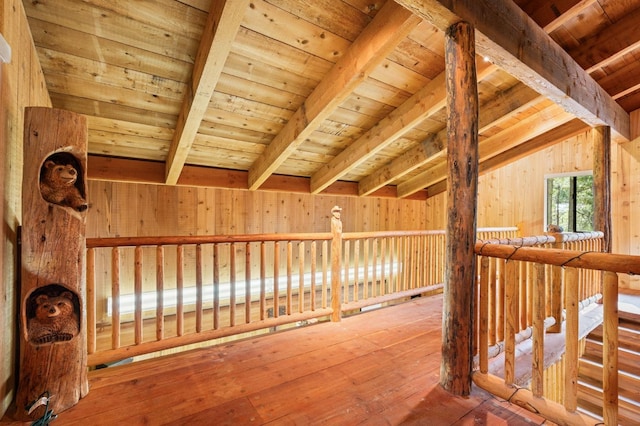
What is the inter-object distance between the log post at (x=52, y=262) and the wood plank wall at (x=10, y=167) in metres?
0.06

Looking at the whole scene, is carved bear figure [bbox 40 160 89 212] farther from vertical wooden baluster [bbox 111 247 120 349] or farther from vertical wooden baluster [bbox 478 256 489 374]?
vertical wooden baluster [bbox 478 256 489 374]

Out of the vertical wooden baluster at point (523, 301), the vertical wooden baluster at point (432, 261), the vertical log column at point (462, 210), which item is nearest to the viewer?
the vertical log column at point (462, 210)

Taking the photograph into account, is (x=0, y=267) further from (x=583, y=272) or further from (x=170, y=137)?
(x=583, y=272)

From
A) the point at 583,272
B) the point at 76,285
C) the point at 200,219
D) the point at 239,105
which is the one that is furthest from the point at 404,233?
the point at 76,285

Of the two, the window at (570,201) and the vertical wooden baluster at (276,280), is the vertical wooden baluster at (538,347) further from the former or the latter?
the window at (570,201)

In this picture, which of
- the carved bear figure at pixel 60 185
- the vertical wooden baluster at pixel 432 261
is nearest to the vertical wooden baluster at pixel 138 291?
the carved bear figure at pixel 60 185

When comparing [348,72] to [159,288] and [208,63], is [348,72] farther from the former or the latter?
[159,288]

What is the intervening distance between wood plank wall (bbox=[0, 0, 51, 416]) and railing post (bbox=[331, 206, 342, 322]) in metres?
2.05

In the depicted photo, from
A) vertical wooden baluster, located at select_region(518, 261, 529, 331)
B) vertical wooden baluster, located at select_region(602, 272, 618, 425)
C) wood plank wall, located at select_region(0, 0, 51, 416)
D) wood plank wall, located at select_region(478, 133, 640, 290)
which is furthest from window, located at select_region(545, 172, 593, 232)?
wood plank wall, located at select_region(0, 0, 51, 416)

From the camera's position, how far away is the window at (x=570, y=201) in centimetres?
458

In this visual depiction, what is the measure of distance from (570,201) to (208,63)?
5699 millimetres

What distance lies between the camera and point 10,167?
1371 mm

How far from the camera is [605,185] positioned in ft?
11.2

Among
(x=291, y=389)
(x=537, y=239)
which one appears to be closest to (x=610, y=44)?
(x=537, y=239)
